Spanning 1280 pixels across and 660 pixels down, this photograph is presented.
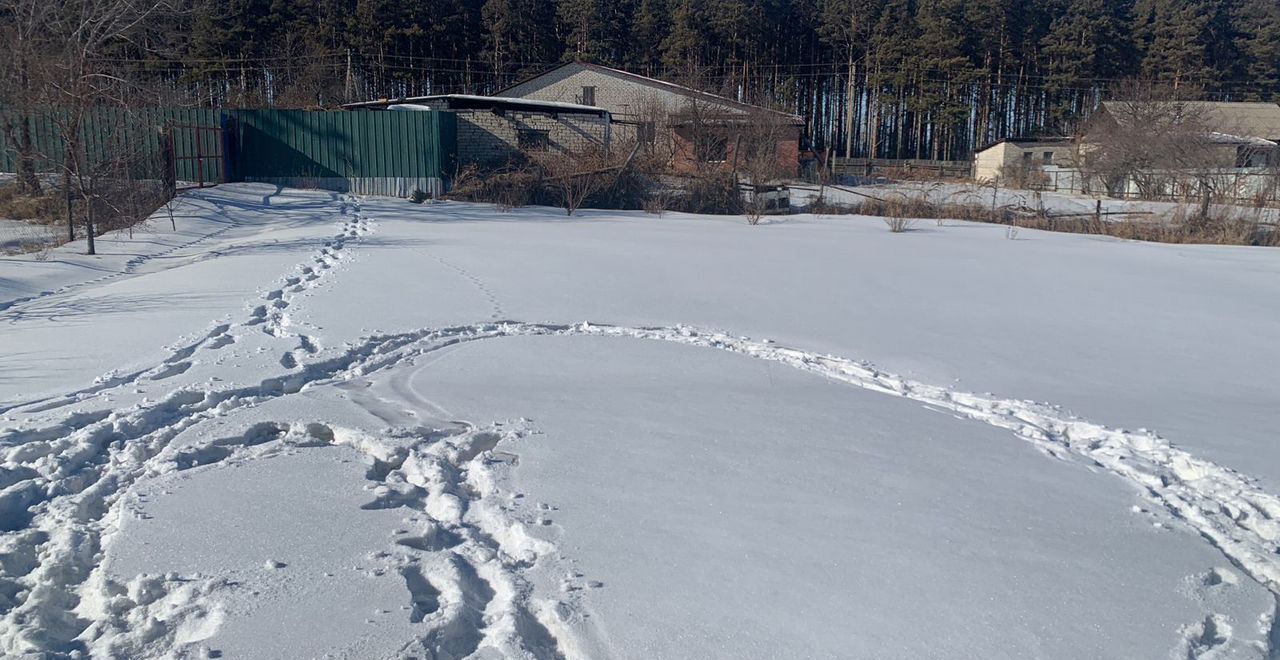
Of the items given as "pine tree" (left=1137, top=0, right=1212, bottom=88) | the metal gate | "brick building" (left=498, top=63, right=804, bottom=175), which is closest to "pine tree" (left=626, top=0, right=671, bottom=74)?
"brick building" (left=498, top=63, right=804, bottom=175)

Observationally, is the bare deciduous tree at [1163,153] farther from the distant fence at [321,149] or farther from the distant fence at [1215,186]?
the distant fence at [321,149]

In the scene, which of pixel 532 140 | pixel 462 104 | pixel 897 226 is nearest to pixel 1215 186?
pixel 897 226

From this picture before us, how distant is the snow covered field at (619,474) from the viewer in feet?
11.4

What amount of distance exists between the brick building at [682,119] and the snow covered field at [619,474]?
19.0m

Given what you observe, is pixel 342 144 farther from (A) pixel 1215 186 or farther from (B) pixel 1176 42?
(B) pixel 1176 42

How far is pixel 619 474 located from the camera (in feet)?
16.6

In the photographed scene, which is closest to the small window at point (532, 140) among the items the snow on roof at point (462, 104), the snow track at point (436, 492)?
the snow on roof at point (462, 104)

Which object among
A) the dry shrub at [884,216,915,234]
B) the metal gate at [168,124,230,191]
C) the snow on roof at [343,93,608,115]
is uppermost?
the snow on roof at [343,93,608,115]

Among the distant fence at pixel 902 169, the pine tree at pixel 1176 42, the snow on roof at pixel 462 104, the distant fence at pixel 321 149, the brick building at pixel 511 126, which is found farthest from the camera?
the pine tree at pixel 1176 42

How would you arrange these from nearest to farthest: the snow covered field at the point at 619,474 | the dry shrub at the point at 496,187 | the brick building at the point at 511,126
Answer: the snow covered field at the point at 619,474
the dry shrub at the point at 496,187
the brick building at the point at 511,126

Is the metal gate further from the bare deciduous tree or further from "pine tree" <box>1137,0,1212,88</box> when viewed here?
"pine tree" <box>1137,0,1212,88</box>

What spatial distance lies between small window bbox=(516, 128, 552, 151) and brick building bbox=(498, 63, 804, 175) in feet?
9.93

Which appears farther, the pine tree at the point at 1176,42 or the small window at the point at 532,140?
the pine tree at the point at 1176,42

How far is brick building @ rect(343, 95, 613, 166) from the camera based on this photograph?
1049 inches
